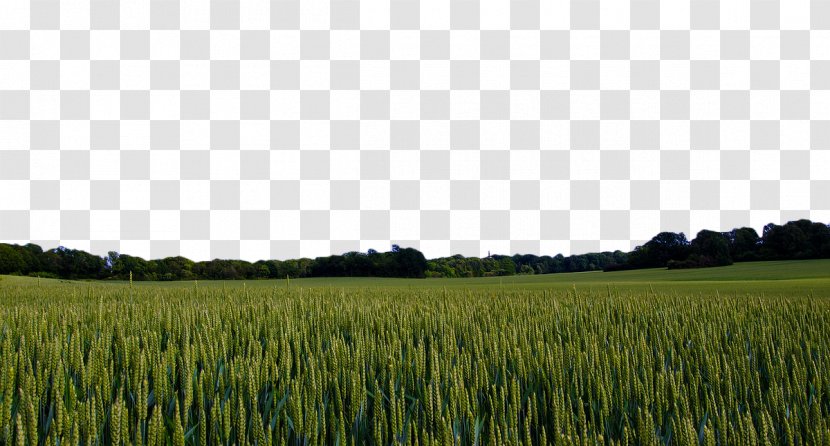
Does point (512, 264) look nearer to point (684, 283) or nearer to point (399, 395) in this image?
point (684, 283)

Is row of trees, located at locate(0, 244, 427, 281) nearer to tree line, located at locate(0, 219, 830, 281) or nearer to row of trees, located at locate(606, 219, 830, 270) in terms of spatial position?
tree line, located at locate(0, 219, 830, 281)

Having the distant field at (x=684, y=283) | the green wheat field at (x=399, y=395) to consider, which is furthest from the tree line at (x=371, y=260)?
the green wheat field at (x=399, y=395)

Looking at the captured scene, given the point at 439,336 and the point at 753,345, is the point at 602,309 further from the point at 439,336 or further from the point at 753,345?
the point at 439,336

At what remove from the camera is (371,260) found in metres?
50.7

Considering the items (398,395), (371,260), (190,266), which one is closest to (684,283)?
(398,395)

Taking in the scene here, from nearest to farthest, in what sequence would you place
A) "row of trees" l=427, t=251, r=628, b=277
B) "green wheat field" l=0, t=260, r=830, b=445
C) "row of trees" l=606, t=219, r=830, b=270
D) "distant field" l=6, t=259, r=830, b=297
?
"green wheat field" l=0, t=260, r=830, b=445
"distant field" l=6, t=259, r=830, b=297
"row of trees" l=606, t=219, r=830, b=270
"row of trees" l=427, t=251, r=628, b=277

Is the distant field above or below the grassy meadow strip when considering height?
below

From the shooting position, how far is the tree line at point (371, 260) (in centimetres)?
4594

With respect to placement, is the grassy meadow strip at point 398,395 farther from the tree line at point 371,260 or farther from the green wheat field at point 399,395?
the tree line at point 371,260

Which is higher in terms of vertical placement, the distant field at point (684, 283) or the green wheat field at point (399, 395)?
the green wheat field at point (399, 395)

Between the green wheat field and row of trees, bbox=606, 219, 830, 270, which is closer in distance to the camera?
the green wheat field

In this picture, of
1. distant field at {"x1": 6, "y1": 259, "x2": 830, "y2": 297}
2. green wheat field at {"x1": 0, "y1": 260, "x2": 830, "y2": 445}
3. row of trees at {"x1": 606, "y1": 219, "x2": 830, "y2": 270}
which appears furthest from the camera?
row of trees at {"x1": 606, "y1": 219, "x2": 830, "y2": 270}

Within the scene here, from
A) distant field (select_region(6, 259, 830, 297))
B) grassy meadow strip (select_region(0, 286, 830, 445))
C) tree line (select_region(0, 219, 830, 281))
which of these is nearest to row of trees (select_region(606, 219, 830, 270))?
tree line (select_region(0, 219, 830, 281))

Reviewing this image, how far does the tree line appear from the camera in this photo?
4594cm
